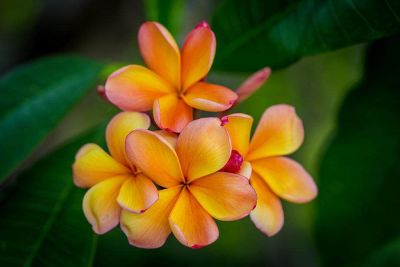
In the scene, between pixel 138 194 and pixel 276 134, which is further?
pixel 276 134

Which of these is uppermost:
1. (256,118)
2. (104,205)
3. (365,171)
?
(104,205)

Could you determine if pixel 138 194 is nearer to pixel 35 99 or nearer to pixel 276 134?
pixel 276 134

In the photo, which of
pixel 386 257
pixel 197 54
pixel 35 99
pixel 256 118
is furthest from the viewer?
pixel 256 118

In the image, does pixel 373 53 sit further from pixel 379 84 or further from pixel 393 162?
pixel 393 162

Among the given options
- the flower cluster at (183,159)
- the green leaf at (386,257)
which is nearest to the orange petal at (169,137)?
the flower cluster at (183,159)

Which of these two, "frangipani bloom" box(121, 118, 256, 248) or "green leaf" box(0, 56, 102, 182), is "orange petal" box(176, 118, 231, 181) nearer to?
"frangipani bloom" box(121, 118, 256, 248)

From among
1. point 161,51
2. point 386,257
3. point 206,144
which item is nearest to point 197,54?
point 161,51

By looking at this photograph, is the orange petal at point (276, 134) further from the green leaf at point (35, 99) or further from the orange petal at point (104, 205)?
the green leaf at point (35, 99)

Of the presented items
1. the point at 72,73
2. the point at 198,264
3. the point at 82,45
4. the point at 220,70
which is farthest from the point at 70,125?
the point at 220,70
